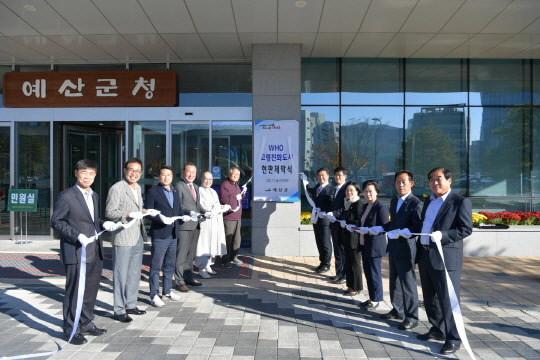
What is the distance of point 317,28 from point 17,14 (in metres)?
5.65

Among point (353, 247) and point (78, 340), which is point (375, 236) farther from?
point (78, 340)

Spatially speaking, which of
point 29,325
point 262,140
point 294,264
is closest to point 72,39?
point 262,140

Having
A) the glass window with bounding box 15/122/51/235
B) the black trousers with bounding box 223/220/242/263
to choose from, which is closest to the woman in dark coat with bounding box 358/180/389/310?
the black trousers with bounding box 223/220/242/263

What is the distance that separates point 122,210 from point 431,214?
3699 mm

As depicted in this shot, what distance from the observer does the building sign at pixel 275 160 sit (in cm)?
866

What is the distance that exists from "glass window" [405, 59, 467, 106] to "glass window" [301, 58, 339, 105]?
1.91m

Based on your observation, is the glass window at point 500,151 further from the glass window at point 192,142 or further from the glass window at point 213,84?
the glass window at point 192,142

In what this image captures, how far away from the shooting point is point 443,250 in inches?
160

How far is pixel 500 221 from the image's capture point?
29.9ft

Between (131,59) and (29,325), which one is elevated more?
(131,59)

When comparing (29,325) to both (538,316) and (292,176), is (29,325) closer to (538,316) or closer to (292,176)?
(292,176)

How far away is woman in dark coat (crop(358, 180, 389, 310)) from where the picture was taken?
526 centimetres

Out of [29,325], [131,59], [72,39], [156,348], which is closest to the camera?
[156,348]

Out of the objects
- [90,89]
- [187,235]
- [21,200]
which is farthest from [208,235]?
[21,200]
